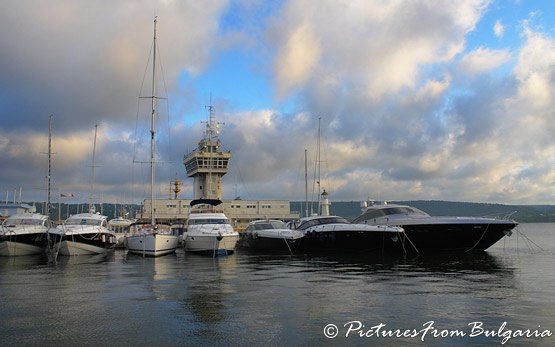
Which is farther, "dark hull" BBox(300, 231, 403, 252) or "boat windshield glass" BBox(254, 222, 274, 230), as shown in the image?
"boat windshield glass" BBox(254, 222, 274, 230)

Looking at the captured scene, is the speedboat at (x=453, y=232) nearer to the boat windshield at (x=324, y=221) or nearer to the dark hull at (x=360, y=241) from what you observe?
the dark hull at (x=360, y=241)

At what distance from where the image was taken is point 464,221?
34875mm

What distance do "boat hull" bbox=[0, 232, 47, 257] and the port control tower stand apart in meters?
33.8

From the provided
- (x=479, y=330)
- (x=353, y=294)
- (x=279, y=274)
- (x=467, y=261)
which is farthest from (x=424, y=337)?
(x=467, y=261)

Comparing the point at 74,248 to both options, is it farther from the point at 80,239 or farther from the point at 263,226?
the point at 263,226

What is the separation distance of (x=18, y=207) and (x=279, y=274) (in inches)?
1473

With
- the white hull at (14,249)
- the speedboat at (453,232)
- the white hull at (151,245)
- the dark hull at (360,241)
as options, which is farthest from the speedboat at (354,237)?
the white hull at (14,249)

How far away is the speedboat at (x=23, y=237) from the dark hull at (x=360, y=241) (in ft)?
68.3

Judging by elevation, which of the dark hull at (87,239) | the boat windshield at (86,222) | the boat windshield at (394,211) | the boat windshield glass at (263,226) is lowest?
the dark hull at (87,239)

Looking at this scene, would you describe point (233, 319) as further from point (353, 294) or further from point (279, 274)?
point (279, 274)

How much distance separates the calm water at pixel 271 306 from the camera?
1073 cm

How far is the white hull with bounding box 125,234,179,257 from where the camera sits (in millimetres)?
33812

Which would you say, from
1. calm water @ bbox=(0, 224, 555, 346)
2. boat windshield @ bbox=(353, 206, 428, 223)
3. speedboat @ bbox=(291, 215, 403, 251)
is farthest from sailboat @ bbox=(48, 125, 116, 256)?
boat windshield @ bbox=(353, 206, 428, 223)

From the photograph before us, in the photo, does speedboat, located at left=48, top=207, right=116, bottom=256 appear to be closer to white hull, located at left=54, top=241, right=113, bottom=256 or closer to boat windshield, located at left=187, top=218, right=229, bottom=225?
white hull, located at left=54, top=241, right=113, bottom=256
